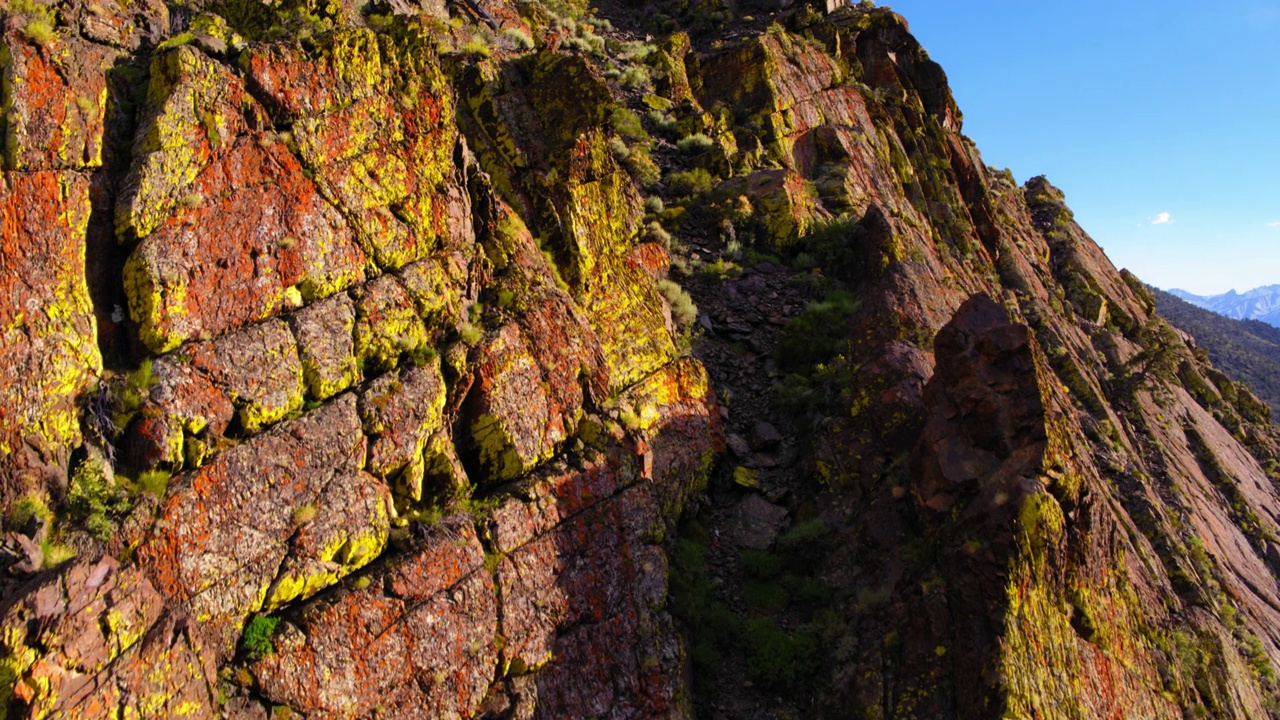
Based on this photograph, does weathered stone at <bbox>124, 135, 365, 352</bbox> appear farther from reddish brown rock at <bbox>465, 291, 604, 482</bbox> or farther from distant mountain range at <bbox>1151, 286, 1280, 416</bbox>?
distant mountain range at <bbox>1151, 286, 1280, 416</bbox>

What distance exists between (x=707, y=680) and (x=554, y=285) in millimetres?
8046

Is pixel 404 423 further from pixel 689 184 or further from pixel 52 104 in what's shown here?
pixel 689 184

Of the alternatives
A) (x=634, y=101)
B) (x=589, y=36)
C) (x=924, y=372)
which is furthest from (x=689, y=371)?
(x=589, y=36)

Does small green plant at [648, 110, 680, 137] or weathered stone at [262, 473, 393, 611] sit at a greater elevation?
small green plant at [648, 110, 680, 137]

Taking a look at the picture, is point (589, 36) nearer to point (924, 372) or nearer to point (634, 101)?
point (634, 101)

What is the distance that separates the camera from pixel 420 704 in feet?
31.7

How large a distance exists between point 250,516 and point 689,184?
18300 millimetres

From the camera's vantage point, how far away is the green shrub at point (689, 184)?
2403 centimetres

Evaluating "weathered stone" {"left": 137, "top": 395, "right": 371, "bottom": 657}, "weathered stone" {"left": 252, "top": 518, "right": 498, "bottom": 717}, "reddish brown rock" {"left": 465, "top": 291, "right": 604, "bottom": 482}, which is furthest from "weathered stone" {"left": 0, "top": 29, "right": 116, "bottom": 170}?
"weathered stone" {"left": 252, "top": 518, "right": 498, "bottom": 717}

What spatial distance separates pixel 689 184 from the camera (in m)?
24.1

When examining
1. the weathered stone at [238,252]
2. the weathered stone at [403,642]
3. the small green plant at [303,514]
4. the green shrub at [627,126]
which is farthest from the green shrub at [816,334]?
the small green plant at [303,514]

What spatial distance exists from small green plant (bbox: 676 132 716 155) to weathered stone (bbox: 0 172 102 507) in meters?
20.1

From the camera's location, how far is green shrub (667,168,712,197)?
78.8 feet

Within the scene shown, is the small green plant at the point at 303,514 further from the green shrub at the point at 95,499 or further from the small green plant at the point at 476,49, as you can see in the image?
the small green plant at the point at 476,49
